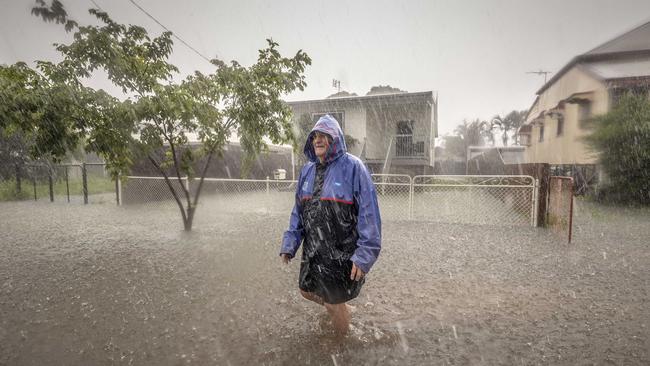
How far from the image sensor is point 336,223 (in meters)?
2.28

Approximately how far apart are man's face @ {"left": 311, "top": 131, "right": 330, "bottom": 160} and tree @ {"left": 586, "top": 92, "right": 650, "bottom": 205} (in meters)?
10.7

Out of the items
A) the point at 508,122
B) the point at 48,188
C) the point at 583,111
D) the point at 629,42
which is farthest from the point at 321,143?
the point at 508,122

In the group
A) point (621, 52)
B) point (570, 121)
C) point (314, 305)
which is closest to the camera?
point (314, 305)

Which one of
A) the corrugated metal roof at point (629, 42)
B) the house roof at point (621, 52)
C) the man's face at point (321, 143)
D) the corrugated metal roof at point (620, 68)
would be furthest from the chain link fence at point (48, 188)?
the corrugated metal roof at point (629, 42)

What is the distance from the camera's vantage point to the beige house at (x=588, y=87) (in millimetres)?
11627

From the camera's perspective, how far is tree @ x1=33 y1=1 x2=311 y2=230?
463cm

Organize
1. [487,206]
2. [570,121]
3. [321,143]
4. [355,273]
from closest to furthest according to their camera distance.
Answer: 1. [355,273]
2. [321,143]
3. [487,206]
4. [570,121]

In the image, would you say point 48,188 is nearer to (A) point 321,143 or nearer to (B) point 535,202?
(A) point 321,143

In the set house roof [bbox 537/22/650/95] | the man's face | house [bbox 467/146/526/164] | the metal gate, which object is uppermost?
house roof [bbox 537/22/650/95]

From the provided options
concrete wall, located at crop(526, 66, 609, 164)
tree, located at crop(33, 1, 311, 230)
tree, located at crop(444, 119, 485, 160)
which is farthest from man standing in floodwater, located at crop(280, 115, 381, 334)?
tree, located at crop(444, 119, 485, 160)

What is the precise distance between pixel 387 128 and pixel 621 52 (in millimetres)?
10453

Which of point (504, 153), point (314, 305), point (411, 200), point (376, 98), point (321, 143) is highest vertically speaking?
point (376, 98)

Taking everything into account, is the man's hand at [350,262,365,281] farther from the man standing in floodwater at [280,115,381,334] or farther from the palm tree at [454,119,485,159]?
the palm tree at [454,119,485,159]

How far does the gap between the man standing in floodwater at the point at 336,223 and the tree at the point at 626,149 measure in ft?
34.8
